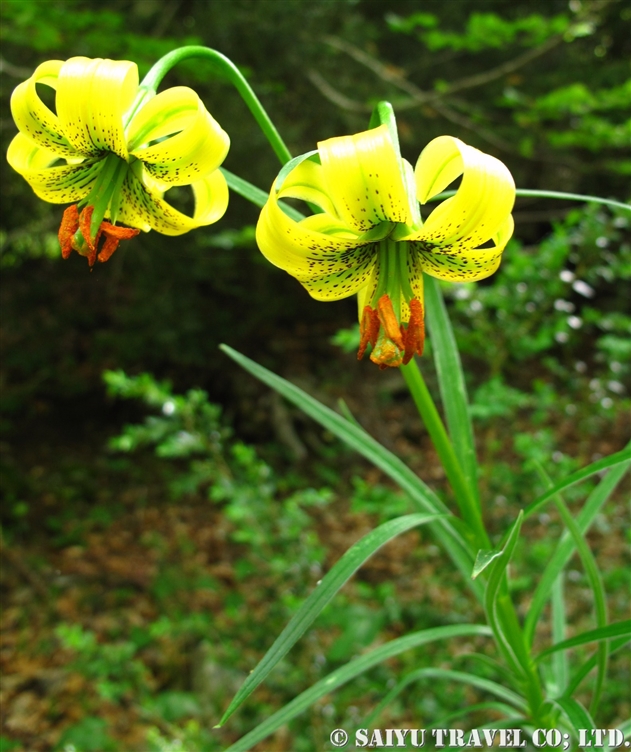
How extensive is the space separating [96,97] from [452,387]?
572mm

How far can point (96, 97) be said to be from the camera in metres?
0.59

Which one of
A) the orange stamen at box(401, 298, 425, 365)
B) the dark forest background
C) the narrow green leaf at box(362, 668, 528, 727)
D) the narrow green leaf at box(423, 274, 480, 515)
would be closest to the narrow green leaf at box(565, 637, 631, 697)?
the narrow green leaf at box(362, 668, 528, 727)

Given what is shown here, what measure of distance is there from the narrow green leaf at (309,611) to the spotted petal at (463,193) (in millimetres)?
320

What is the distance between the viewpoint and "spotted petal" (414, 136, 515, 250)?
0.52 m

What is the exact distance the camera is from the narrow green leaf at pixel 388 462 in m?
0.87

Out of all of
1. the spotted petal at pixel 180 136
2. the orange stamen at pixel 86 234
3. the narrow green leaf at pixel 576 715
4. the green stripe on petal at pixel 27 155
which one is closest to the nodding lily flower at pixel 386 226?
the spotted petal at pixel 180 136

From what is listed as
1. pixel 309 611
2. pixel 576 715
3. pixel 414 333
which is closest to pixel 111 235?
pixel 414 333

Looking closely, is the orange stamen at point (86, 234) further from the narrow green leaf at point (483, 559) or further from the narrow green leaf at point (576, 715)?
the narrow green leaf at point (576, 715)

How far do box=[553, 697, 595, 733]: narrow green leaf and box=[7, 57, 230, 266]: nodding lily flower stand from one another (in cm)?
69

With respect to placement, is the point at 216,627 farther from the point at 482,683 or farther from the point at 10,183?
the point at 10,183

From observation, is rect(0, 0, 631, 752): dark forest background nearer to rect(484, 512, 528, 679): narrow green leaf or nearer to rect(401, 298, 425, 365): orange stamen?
rect(484, 512, 528, 679): narrow green leaf

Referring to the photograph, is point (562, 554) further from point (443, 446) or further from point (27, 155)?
point (27, 155)

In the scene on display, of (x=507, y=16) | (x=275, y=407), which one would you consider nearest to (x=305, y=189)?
(x=275, y=407)

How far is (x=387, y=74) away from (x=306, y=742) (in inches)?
124
